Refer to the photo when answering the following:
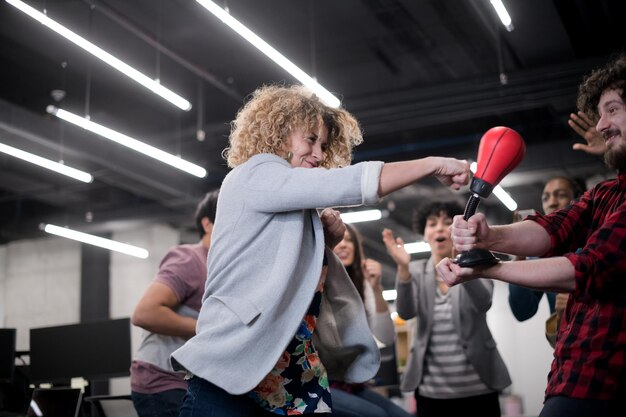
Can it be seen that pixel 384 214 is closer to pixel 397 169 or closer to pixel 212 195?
pixel 212 195

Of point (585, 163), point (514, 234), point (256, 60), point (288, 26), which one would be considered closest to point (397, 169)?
point (514, 234)

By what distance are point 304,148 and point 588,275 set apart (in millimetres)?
785

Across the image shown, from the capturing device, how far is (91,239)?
421 inches

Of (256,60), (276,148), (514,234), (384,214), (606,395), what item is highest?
(256,60)

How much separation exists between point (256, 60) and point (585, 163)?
174 inches

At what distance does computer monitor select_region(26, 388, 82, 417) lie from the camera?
3170mm

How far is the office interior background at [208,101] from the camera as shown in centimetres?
797

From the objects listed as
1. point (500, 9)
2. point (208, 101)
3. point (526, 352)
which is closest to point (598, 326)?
point (500, 9)

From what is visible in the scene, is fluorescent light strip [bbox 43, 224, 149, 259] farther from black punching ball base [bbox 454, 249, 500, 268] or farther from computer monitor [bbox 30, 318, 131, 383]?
black punching ball base [bbox 454, 249, 500, 268]

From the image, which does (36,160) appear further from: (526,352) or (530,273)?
(530,273)

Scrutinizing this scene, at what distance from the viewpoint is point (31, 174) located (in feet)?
37.0

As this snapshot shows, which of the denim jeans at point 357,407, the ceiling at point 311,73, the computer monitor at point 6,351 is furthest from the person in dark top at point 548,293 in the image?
the ceiling at point 311,73

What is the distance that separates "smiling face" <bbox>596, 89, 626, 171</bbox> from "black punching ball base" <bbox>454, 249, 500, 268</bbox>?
37cm

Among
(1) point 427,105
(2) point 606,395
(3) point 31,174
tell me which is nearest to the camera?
(2) point 606,395
